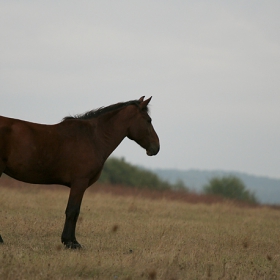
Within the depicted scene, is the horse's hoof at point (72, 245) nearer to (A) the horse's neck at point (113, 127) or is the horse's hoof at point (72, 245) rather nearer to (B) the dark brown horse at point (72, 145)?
(B) the dark brown horse at point (72, 145)

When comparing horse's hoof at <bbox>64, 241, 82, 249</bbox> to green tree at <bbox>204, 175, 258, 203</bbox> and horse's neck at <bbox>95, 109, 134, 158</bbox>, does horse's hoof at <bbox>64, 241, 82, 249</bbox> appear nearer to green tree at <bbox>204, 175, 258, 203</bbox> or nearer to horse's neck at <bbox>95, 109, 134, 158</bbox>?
horse's neck at <bbox>95, 109, 134, 158</bbox>

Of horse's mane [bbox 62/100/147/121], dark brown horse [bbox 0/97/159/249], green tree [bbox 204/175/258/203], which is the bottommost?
dark brown horse [bbox 0/97/159/249]

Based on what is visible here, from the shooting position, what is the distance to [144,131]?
30.6 ft

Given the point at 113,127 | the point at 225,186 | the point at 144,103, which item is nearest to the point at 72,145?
the point at 113,127

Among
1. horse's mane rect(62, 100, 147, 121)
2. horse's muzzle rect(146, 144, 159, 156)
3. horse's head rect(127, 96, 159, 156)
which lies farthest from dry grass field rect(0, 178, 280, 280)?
horse's mane rect(62, 100, 147, 121)

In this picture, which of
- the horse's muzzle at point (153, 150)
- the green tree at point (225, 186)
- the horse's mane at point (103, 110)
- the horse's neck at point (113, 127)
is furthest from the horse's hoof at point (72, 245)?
the green tree at point (225, 186)

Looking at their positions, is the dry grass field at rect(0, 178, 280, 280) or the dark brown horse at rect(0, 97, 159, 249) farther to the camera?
the dark brown horse at rect(0, 97, 159, 249)

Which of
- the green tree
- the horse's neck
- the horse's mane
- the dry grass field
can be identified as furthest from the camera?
the green tree

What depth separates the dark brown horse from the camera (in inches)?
330

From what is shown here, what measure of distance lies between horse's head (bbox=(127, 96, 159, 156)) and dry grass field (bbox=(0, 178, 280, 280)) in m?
1.70

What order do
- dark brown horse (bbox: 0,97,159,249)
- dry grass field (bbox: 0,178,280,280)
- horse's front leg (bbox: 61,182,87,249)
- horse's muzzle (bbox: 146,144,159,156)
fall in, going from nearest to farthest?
dry grass field (bbox: 0,178,280,280), dark brown horse (bbox: 0,97,159,249), horse's front leg (bbox: 61,182,87,249), horse's muzzle (bbox: 146,144,159,156)

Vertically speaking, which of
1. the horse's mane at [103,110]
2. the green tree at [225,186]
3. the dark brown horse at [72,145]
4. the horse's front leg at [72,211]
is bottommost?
the horse's front leg at [72,211]

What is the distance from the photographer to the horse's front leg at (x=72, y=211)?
8.63 meters

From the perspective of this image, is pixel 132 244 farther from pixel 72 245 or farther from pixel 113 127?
pixel 113 127
